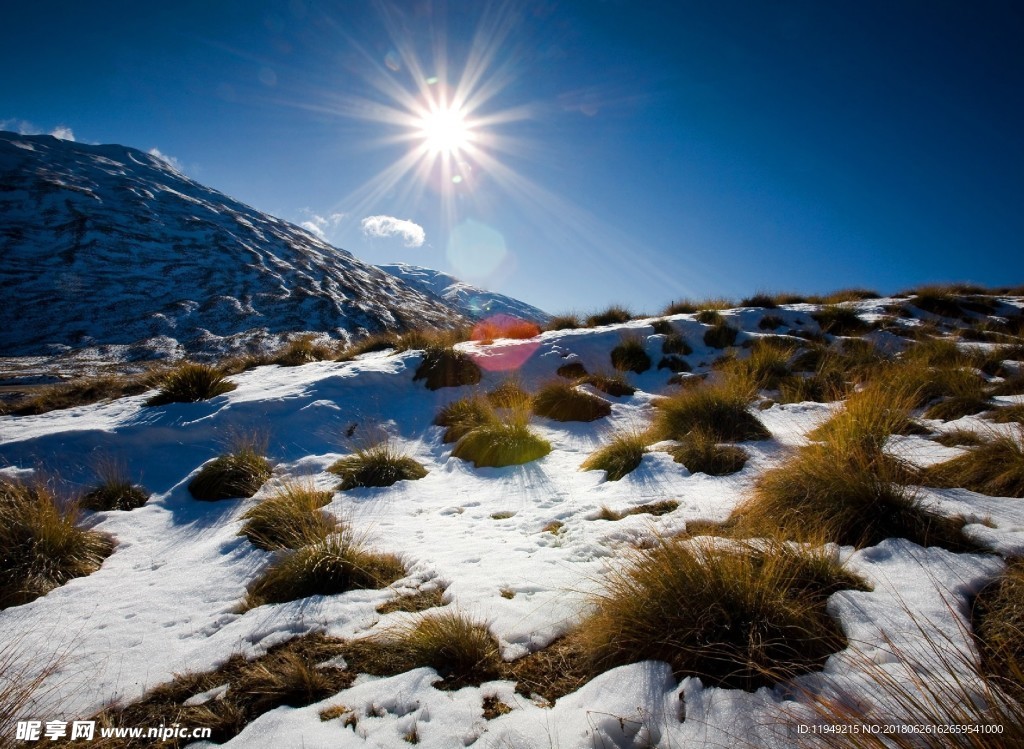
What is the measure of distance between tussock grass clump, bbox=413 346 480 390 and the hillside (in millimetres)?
2053

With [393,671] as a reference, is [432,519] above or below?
above

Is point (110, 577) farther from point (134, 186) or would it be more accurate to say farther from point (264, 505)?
point (134, 186)

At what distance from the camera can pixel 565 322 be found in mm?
11977

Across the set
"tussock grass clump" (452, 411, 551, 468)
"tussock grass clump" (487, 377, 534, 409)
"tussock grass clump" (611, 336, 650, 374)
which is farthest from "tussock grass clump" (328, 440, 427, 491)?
"tussock grass clump" (611, 336, 650, 374)

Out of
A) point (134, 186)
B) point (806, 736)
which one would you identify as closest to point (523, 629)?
point (806, 736)

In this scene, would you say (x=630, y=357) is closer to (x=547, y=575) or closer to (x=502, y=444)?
(x=502, y=444)

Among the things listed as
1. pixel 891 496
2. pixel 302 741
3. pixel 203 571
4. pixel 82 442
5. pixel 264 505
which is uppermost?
pixel 82 442

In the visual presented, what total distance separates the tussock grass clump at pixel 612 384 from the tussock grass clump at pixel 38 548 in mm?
6687

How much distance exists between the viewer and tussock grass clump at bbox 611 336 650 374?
8.83 meters

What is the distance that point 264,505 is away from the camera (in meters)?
3.86

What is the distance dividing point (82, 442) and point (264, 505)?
386 centimetres

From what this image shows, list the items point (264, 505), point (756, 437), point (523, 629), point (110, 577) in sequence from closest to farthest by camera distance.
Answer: point (523, 629) < point (110, 577) < point (264, 505) < point (756, 437)

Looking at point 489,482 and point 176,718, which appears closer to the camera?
point 176,718

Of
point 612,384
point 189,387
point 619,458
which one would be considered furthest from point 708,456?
point 189,387
